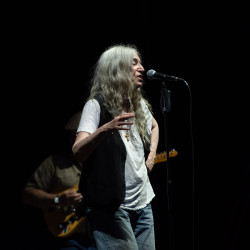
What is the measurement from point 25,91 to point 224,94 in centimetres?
196

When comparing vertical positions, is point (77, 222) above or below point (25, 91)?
below

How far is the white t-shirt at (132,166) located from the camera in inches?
78.5

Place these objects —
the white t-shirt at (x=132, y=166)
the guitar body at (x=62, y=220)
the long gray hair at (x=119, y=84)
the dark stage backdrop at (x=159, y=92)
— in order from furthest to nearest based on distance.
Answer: the dark stage backdrop at (x=159, y=92)
the guitar body at (x=62, y=220)
the long gray hair at (x=119, y=84)
the white t-shirt at (x=132, y=166)

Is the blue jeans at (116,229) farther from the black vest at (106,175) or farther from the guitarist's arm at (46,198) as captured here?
the guitarist's arm at (46,198)

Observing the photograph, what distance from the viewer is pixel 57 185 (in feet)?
11.5

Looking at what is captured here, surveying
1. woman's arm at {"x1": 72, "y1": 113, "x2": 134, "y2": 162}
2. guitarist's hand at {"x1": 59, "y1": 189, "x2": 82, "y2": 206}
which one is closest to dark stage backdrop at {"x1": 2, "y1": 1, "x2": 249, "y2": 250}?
guitarist's hand at {"x1": 59, "y1": 189, "x2": 82, "y2": 206}

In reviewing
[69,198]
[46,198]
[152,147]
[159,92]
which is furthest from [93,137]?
[159,92]

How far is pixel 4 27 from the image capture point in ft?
11.6

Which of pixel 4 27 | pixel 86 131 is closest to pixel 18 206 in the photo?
pixel 4 27

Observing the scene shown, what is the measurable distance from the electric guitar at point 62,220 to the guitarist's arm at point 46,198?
10 cm

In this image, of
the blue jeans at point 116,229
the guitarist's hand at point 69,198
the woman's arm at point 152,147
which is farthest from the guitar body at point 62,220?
the blue jeans at point 116,229

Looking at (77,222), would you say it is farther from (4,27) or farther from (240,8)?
(240,8)

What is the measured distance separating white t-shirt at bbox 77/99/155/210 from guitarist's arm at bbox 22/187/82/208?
1349 millimetres

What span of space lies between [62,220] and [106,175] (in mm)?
1670
